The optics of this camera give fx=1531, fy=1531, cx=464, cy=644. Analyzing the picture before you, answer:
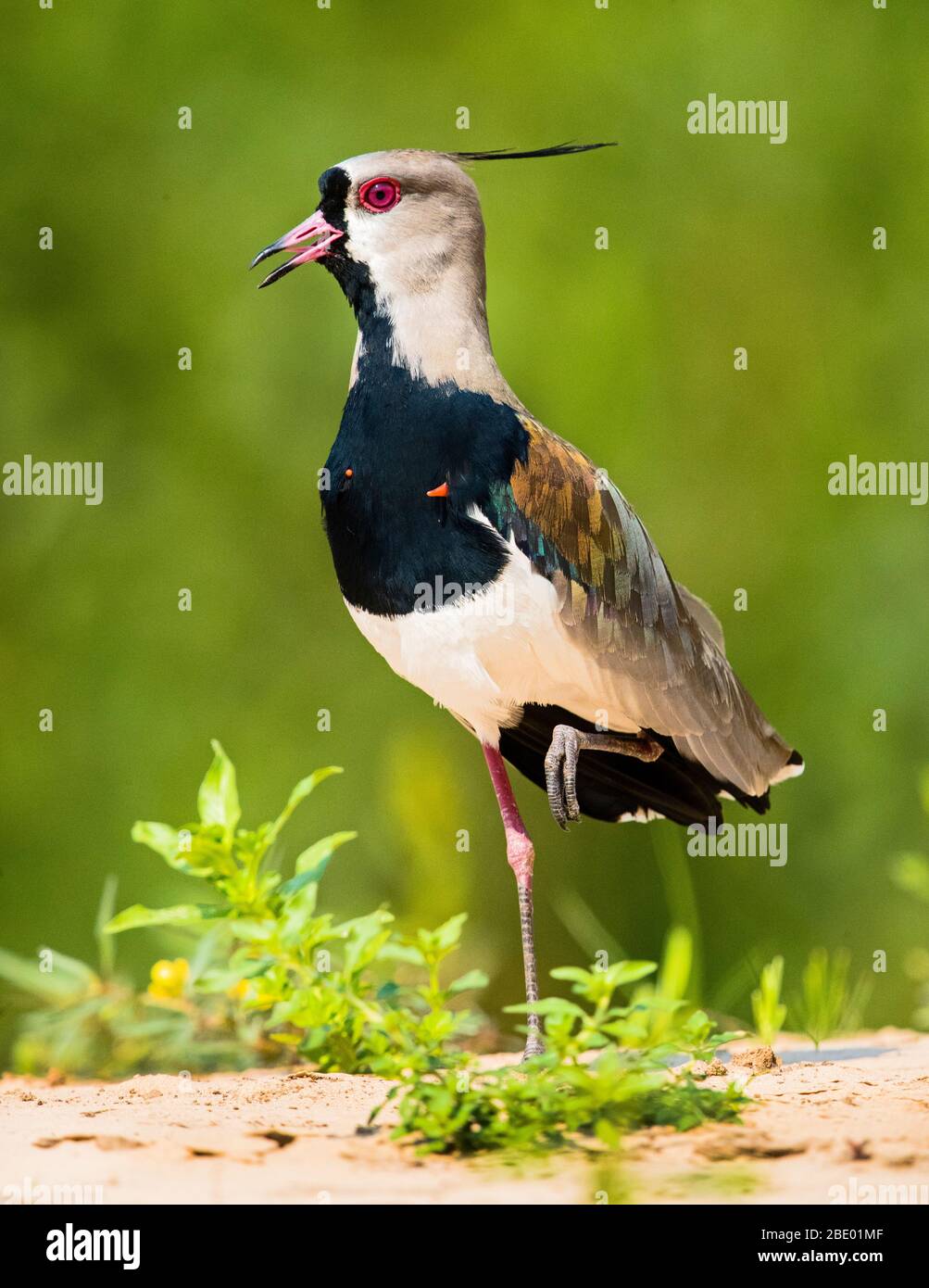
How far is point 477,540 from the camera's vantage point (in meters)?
3.65

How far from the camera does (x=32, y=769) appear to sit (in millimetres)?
6574

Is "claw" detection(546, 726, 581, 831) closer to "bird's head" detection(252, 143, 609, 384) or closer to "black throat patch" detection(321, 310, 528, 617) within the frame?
"black throat patch" detection(321, 310, 528, 617)

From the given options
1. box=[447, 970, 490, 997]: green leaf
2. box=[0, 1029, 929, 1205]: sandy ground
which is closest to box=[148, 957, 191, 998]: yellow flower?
box=[0, 1029, 929, 1205]: sandy ground

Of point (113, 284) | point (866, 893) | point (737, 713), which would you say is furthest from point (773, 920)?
point (113, 284)

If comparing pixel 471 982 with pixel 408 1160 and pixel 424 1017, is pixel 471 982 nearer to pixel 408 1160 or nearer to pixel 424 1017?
pixel 424 1017

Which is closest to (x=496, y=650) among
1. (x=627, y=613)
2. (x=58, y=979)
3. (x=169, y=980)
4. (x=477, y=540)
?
(x=477, y=540)

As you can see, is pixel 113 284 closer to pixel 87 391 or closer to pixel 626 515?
pixel 87 391

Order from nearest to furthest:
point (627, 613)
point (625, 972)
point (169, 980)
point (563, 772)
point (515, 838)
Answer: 1. point (625, 972)
2. point (563, 772)
3. point (627, 613)
4. point (515, 838)
5. point (169, 980)

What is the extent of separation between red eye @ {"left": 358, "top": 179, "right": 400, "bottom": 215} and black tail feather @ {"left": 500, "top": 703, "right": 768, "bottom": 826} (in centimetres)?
139

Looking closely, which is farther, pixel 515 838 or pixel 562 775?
pixel 515 838

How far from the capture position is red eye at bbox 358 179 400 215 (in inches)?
152

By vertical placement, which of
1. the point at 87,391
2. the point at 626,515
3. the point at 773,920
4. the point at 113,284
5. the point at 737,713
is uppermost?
the point at 113,284

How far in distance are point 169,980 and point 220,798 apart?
4.04 ft

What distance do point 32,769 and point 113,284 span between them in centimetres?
215
